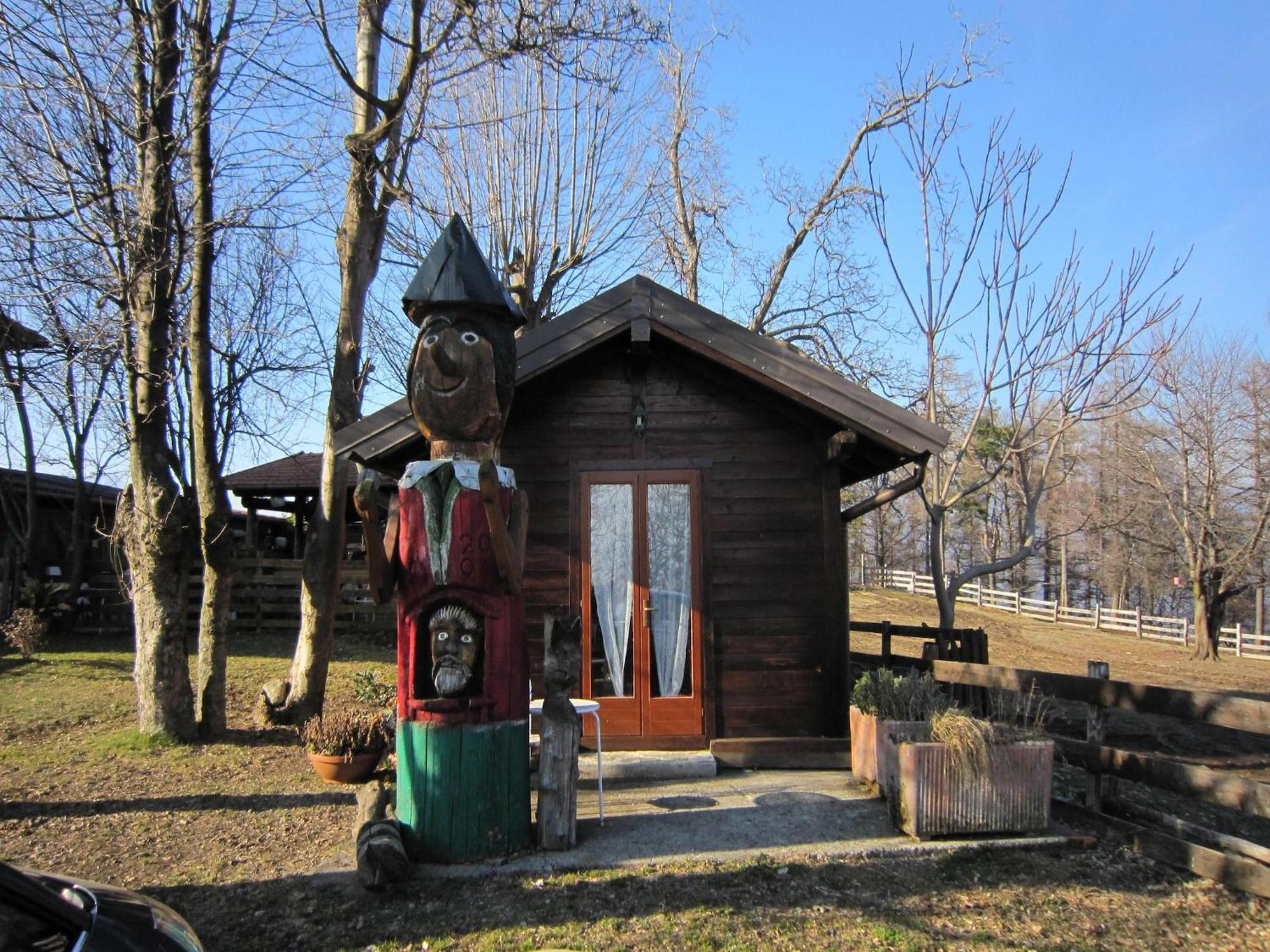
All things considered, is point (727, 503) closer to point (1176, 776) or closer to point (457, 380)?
point (457, 380)

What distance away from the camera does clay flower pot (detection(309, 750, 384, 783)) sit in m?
6.90

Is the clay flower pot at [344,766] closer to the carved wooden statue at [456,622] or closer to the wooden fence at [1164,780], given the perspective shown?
the carved wooden statue at [456,622]

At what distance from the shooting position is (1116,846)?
17.0ft

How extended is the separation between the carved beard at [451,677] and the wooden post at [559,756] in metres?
0.49

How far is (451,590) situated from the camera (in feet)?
15.9

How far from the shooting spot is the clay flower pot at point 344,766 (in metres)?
6.90

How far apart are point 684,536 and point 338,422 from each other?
419cm

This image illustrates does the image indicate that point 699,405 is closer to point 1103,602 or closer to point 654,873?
point 654,873

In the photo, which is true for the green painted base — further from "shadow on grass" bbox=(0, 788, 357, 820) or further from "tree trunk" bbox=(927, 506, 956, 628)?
"tree trunk" bbox=(927, 506, 956, 628)

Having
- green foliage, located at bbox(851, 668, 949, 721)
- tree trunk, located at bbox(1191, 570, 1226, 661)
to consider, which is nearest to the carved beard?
green foliage, located at bbox(851, 668, 949, 721)

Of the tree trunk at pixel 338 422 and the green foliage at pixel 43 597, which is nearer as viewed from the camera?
the tree trunk at pixel 338 422

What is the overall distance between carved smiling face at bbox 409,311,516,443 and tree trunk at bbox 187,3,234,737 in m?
3.98

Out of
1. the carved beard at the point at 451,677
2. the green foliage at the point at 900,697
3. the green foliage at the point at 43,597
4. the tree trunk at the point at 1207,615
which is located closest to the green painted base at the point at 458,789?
the carved beard at the point at 451,677

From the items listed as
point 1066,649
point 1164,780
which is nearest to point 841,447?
point 1164,780
